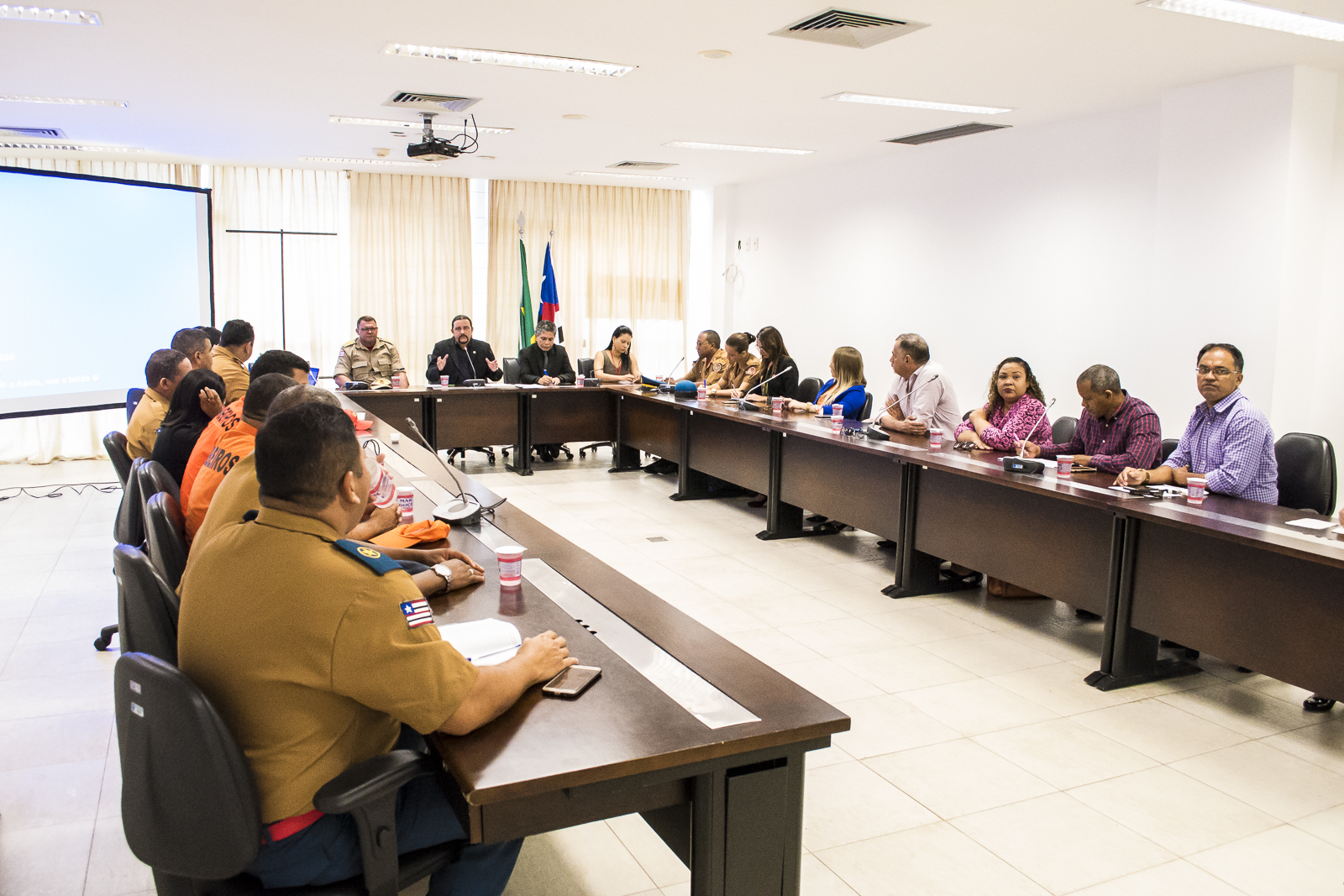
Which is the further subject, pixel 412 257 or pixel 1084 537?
pixel 412 257

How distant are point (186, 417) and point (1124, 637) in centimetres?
367

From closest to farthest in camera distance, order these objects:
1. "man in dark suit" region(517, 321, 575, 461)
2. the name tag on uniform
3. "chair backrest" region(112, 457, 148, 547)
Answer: the name tag on uniform → "chair backrest" region(112, 457, 148, 547) → "man in dark suit" region(517, 321, 575, 461)

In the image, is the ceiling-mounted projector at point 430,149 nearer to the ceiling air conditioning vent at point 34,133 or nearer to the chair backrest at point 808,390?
the chair backrest at point 808,390

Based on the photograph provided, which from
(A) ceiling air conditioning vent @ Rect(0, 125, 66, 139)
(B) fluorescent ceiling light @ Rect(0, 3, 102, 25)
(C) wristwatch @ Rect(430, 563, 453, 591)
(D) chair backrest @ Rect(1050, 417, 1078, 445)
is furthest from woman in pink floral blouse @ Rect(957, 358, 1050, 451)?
(A) ceiling air conditioning vent @ Rect(0, 125, 66, 139)

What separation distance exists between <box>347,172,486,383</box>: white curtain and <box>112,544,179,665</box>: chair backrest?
7878mm

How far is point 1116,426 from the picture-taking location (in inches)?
158

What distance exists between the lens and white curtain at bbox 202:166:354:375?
8867mm

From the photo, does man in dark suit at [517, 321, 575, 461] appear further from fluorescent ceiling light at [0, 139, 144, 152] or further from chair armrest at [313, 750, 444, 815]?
chair armrest at [313, 750, 444, 815]

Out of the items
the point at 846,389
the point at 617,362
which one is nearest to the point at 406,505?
the point at 846,389

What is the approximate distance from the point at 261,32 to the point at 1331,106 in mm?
5561

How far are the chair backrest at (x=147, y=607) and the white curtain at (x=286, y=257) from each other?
7.59 meters

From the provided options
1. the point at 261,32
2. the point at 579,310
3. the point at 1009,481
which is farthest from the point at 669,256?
the point at 1009,481

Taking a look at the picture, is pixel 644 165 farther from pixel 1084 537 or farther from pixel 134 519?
pixel 134 519

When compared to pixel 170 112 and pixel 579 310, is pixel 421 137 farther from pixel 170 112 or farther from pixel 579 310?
pixel 579 310
